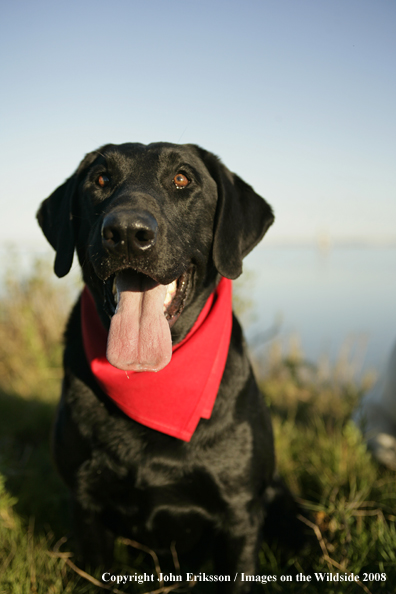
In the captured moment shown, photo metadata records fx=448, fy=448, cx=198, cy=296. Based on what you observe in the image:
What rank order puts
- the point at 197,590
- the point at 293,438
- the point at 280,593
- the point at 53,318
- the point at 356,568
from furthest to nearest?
the point at 53,318 < the point at 293,438 < the point at 197,590 < the point at 280,593 < the point at 356,568

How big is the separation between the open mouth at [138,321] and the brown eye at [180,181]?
53 cm

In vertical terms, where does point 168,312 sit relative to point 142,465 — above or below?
above

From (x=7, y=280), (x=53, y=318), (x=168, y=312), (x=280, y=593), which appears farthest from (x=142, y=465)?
(x=7, y=280)

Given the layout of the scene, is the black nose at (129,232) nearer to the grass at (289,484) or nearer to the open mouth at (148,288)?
the open mouth at (148,288)

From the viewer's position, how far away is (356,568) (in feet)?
6.62

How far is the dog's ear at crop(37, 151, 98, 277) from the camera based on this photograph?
2348mm

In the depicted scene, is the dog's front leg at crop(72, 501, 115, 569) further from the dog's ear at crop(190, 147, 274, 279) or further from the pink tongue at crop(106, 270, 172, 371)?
the dog's ear at crop(190, 147, 274, 279)

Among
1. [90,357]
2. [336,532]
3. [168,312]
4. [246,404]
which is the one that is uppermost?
[168,312]

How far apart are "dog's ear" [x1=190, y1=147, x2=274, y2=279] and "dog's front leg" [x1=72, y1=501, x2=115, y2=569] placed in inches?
54.0

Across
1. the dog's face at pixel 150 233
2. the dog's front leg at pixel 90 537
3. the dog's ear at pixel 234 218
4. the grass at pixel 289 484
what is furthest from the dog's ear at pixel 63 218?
the grass at pixel 289 484

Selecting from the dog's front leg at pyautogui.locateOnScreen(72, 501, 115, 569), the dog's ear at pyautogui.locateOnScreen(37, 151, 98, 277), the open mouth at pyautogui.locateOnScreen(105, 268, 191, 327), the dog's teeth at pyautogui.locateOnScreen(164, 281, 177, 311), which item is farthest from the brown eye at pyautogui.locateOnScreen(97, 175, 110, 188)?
the dog's front leg at pyautogui.locateOnScreen(72, 501, 115, 569)

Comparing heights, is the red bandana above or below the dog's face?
below

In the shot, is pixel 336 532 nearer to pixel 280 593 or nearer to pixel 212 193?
pixel 280 593

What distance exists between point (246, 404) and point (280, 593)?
0.89m
